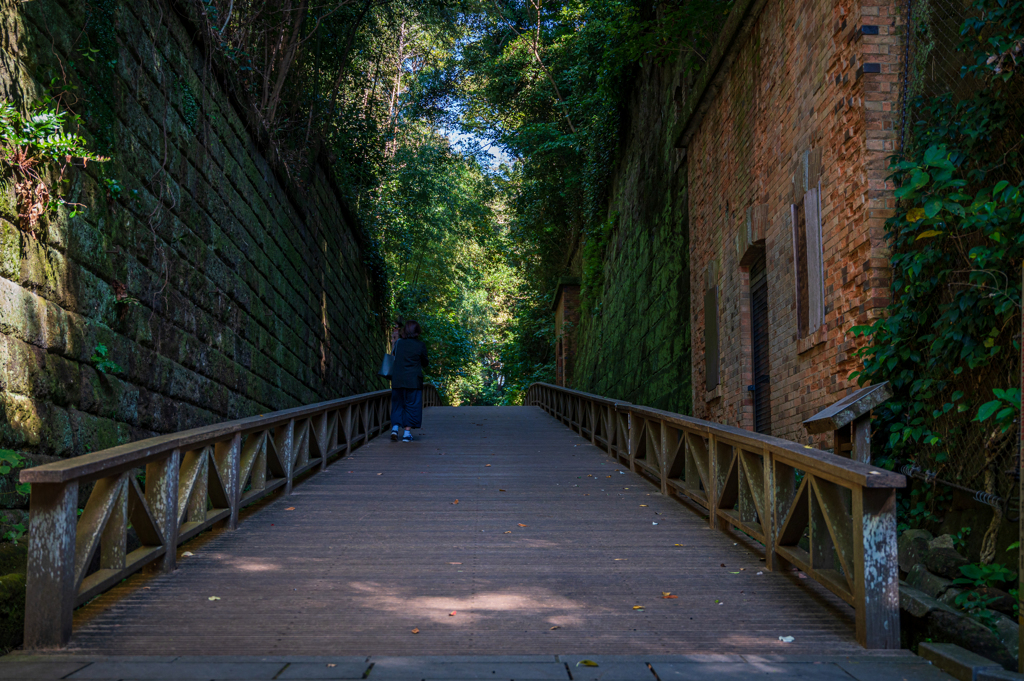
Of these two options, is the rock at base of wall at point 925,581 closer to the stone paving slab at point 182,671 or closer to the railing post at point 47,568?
the stone paving slab at point 182,671

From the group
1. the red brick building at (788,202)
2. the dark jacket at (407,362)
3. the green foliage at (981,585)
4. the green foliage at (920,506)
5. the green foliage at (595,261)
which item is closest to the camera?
the green foliage at (981,585)

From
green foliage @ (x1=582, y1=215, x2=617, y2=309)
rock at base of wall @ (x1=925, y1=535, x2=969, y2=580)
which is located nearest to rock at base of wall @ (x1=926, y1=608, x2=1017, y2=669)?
rock at base of wall @ (x1=925, y1=535, x2=969, y2=580)

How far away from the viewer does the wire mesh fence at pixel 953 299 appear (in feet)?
12.4

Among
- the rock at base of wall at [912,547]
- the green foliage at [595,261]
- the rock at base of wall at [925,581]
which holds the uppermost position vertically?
the green foliage at [595,261]

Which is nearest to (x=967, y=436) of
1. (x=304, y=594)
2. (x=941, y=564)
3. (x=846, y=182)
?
(x=941, y=564)

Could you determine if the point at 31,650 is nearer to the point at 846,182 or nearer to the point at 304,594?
the point at 304,594

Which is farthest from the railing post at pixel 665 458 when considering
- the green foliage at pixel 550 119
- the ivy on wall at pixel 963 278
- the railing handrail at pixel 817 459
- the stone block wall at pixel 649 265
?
the green foliage at pixel 550 119

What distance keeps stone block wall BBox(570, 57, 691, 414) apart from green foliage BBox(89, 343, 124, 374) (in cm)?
713

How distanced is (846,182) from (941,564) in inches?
110

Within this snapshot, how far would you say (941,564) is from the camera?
12.5 ft

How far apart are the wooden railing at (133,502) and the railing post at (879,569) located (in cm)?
338

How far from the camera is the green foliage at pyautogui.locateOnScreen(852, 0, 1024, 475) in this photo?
12.7 ft

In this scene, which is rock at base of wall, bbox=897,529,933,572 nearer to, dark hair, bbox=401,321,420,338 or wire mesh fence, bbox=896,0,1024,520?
wire mesh fence, bbox=896,0,1024,520

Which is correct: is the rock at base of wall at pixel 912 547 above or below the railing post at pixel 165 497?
below
